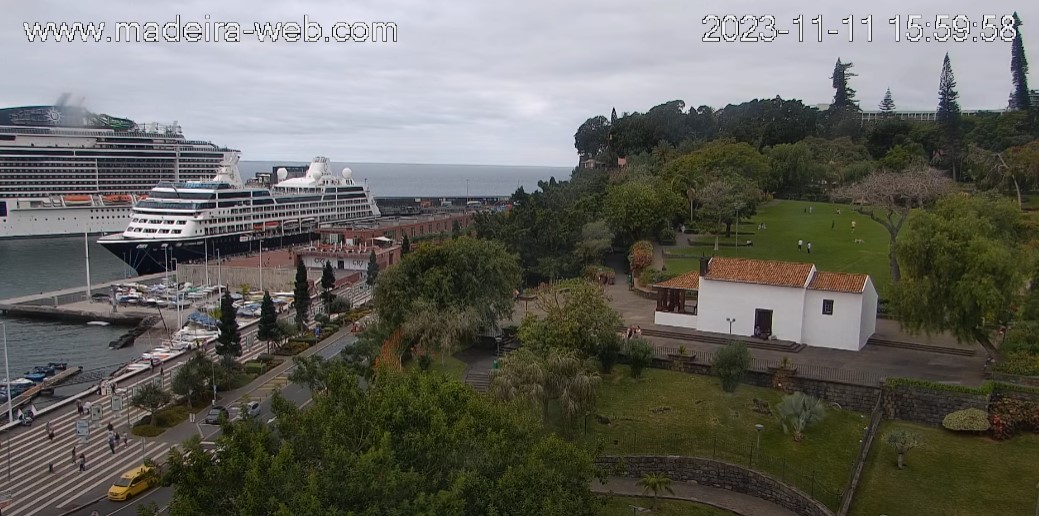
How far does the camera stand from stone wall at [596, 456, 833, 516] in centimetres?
1667

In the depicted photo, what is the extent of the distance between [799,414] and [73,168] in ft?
275

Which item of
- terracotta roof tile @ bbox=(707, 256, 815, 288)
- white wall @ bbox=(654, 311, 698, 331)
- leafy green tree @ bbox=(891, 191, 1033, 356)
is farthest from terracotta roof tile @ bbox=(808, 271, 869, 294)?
white wall @ bbox=(654, 311, 698, 331)

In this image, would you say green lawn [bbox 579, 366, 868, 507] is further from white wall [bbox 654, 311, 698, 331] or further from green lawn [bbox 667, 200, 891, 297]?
green lawn [bbox 667, 200, 891, 297]

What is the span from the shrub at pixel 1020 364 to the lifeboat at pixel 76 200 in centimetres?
8391

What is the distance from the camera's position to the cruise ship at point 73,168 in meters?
78.6

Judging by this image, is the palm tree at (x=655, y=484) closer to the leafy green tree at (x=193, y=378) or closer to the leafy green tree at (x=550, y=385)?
the leafy green tree at (x=550, y=385)

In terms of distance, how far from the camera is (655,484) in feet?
52.8

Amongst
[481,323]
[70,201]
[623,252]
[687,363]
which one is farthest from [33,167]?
[687,363]

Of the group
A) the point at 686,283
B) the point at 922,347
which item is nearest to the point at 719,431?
the point at 686,283

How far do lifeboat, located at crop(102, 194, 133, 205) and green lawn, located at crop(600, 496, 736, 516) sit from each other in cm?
7956

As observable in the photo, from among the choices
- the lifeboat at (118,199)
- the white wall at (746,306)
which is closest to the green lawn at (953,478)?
the white wall at (746,306)

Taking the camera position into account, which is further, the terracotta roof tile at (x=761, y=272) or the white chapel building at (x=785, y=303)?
the terracotta roof tile at (x=761, y=272)

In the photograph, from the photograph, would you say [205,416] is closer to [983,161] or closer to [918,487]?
[918,487]

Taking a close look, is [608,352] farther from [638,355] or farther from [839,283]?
[839,283]
